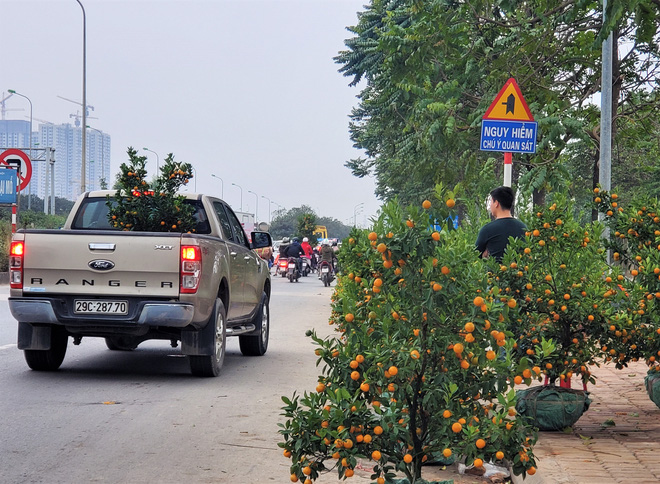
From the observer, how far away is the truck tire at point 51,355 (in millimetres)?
10383

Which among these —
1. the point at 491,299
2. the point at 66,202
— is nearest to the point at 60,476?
the point at 491,299

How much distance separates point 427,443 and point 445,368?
36 cm

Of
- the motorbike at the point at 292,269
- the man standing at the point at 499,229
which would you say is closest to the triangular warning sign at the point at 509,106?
the man standing at the point at 499,229

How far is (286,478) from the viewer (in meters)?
5.96

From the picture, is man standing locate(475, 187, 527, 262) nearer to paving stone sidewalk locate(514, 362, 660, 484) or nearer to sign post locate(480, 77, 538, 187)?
paving stone sidewalk locate(514, 362, 660, 484)

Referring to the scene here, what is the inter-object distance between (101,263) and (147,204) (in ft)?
6.04

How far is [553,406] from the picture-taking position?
7.12 m

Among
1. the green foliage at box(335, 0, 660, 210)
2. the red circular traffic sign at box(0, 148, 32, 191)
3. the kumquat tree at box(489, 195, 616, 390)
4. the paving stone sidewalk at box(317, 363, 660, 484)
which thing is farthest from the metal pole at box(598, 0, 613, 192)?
the red circular traffic sign at box(0, 148, 32, 191)

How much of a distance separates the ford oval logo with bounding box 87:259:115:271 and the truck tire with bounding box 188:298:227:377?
116 centimetres

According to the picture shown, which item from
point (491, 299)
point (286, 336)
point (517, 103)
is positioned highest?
point (517, 103)

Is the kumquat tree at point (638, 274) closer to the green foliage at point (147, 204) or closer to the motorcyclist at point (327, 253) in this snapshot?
the green foliage at point (147, 204)

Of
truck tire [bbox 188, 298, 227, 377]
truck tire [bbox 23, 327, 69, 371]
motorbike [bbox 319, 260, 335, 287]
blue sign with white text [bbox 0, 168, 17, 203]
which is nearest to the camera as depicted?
truck tire [bbox 188, 298, 227, 377]

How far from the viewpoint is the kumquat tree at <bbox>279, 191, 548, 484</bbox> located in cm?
418

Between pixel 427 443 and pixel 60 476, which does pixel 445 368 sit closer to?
pixel 427 443
